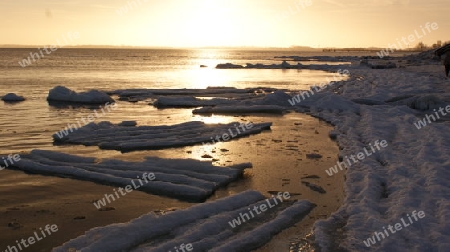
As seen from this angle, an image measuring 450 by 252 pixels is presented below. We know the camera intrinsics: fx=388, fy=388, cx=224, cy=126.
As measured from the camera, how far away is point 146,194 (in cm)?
888

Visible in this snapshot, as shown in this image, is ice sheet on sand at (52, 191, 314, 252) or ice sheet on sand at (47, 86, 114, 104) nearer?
ice sheet on sand at (52, 191, 314, 252)

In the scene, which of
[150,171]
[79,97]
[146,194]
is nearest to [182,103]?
[79,97]

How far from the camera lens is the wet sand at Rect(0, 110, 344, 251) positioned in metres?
7.05

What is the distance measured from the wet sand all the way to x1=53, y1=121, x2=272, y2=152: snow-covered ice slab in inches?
20.6

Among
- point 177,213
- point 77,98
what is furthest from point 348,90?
point 177,213

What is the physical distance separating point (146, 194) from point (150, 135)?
6016mm

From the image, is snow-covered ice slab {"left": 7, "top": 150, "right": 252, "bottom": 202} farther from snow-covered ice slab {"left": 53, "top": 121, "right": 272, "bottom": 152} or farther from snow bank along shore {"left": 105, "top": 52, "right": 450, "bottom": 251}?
snow bank along shore {"left": 105, "top": 52, "right": 450, "bottom": 251}

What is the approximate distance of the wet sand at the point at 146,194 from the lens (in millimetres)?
7055

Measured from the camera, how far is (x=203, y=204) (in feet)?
26.0

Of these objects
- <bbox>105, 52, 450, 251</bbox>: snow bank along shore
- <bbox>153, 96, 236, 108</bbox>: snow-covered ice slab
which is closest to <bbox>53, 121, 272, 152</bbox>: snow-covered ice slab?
<bbox>105, 52, 450, 251</bbox>: snow bank along shore

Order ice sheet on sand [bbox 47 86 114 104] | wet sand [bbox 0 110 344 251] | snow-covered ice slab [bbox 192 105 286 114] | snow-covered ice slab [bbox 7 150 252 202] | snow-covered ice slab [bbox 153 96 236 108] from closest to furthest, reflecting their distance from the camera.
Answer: wet sand [bbox 0 110 344 251] → snow-covered ice slab [bbox 7 150 252 202] → snow-covered ice slab [bbox 192 105 286 114] → snow-covered ice slab [bbox 153 96 236 108] → ice sheet on sand [bbox 47 86 114 104]

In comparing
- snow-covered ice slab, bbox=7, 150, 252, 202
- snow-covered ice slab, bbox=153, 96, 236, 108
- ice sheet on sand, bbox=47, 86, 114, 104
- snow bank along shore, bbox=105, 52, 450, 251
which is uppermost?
ice sheet on sand, bbox=47, 86, 114, 104

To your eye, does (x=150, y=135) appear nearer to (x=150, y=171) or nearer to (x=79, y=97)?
(x=150, y=171)

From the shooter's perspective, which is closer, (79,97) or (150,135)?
(150,135)
